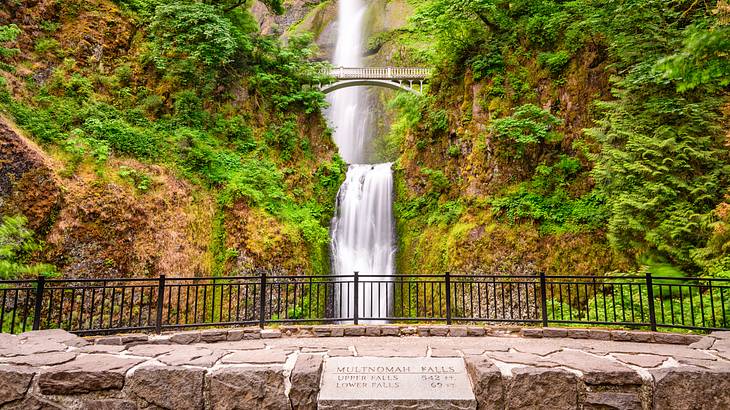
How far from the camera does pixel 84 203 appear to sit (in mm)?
11141

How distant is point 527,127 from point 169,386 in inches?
522

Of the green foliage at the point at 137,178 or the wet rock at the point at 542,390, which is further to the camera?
the green foliage at the point at 137,178

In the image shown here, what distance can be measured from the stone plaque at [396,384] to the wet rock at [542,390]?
0.40m

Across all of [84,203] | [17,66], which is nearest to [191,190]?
[84,203]

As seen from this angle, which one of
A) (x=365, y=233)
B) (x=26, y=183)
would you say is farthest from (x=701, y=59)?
(x=365, y=233)

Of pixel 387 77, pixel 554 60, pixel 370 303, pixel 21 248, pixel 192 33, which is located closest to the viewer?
pixel 21 248

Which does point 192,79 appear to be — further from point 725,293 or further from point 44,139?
point 725,293

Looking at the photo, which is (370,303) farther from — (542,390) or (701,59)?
(701,59)

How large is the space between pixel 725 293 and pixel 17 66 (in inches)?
820

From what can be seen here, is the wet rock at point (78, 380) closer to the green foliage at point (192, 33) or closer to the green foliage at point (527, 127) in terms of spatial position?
the green foliage at point (527, 127)

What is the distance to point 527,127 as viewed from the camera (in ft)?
44.3

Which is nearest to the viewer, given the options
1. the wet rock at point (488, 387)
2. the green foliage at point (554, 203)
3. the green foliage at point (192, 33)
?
the wet rock at point (488, 387)

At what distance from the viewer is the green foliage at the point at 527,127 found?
1326 centimetres

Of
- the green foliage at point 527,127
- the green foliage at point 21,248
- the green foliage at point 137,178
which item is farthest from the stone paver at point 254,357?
the green foliage at point 527,127
